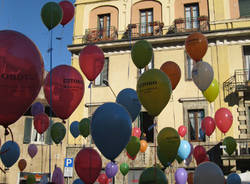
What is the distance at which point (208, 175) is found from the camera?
5512 mm

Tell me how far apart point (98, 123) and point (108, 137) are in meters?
0.31

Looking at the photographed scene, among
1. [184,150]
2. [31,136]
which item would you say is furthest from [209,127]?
[31,136]

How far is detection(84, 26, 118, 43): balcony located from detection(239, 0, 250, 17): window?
6.64 metres

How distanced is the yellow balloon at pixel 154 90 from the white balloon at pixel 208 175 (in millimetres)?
1528

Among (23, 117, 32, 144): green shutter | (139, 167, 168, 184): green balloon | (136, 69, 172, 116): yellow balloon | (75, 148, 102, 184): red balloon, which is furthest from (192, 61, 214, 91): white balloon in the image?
(23, 117, 32, 144): green shutter

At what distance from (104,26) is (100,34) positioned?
584 mm

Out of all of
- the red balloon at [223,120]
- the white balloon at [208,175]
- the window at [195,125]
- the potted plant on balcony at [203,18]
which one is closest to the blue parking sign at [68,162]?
the window at [195,125]

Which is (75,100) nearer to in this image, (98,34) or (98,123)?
(98,123)

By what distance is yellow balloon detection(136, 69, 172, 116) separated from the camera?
5.73 metres

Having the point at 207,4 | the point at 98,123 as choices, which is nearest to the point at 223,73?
the point at 207,4

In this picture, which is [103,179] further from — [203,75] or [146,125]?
[146,125]

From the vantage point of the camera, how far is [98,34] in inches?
613

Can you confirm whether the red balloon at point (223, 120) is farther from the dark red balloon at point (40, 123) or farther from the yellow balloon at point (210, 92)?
the dark red balloon at point (40, 123)

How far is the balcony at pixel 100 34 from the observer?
1534cm
